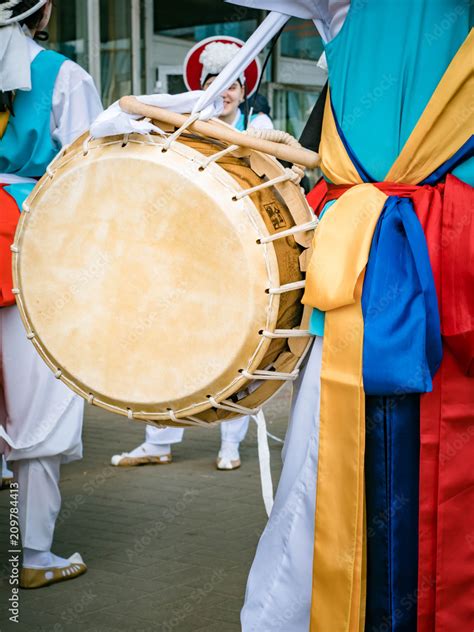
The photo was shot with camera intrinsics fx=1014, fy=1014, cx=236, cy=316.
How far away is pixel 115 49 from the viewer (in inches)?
415

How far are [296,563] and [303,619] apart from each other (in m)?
0.13

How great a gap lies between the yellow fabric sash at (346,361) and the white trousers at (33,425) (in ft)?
4.73

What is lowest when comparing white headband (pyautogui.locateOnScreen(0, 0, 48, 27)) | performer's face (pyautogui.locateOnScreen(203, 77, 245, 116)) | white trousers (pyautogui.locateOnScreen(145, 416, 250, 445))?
white trousers (pyautogui.locateOnScreen(145, 416, 250, 445))

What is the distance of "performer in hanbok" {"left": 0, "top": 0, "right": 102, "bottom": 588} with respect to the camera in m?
3.41

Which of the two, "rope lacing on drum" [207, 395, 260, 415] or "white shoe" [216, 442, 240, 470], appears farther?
"white shoe" [216, 442, 240, 470]

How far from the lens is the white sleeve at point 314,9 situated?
251 centimetres

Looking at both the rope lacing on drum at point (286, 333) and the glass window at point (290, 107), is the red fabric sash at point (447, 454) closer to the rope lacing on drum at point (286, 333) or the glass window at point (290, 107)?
the rope lacing on drum at point (286, 333)

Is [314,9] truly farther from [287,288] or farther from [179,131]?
[287,288]

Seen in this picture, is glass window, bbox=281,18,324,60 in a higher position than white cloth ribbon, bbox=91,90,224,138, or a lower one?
lower

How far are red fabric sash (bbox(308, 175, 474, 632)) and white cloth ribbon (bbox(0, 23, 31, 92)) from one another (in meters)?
1.63

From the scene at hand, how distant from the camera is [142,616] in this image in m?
3.24

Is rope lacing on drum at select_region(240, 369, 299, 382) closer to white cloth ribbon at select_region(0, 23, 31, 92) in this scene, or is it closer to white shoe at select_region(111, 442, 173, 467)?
white cloth ribbon at select_region(0, 23, 31, 92)

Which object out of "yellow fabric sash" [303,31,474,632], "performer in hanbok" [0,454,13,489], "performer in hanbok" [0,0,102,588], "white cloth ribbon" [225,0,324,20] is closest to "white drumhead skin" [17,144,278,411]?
"yellow fabric sash" [303,31,474,632]

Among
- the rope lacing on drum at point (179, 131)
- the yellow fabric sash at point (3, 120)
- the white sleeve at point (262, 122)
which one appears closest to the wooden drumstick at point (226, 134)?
the rope lacing on drum at point (179, 131)
